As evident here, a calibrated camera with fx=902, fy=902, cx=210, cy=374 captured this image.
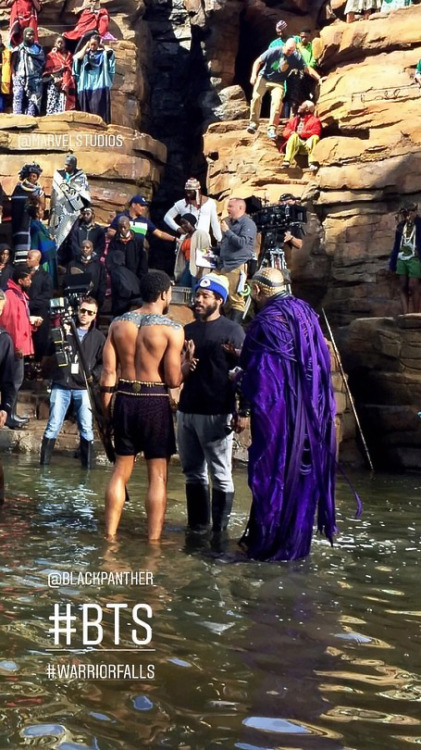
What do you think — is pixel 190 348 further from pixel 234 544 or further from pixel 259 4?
pixel 259 4

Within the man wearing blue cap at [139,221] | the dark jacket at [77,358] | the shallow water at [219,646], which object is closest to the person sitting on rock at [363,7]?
the man wearing blue cap at [139,221]

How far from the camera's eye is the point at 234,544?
6445mm

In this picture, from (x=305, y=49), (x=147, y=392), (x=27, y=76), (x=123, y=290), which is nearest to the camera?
(x=147, y=392)

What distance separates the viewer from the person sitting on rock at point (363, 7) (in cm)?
1938

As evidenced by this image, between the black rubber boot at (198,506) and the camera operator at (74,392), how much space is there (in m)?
3.64

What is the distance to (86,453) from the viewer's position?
1043 cm

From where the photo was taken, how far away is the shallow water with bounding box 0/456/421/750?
321 centimetres

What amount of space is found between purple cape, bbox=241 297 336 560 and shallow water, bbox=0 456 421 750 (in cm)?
25

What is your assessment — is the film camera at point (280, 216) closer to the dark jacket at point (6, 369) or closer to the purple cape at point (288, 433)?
the dark jacket at point (6, 369)

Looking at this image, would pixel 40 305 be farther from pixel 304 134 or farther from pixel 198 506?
pixel 304 134

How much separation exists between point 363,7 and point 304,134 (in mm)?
3099

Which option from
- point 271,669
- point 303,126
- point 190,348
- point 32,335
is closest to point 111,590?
point 271,669

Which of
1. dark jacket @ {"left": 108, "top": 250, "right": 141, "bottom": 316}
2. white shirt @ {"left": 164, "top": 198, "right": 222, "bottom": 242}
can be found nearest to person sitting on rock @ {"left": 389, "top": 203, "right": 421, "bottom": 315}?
white shirt @ {"left": 164, "top": 198, "right": 222, "bottom": 242}

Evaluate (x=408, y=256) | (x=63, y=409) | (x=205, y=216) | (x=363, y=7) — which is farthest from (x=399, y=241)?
(x=63, y=409)
